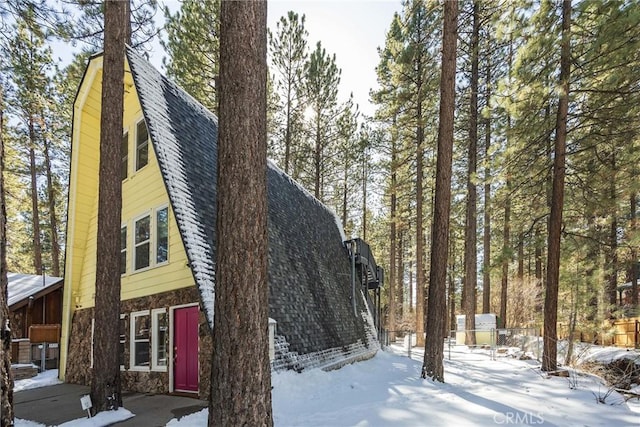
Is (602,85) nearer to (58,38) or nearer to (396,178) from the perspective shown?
(58,38)

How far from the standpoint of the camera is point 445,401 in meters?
5.64

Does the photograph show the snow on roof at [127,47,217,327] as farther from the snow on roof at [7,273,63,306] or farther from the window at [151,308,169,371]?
the snow on roof at [7,273,63,306]

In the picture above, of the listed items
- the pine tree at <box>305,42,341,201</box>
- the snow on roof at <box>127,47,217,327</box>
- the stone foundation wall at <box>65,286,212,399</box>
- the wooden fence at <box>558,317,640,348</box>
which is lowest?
the wooden fence at <box>558,317,640,348</box>

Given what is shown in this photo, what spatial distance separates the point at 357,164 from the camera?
84.0 feet

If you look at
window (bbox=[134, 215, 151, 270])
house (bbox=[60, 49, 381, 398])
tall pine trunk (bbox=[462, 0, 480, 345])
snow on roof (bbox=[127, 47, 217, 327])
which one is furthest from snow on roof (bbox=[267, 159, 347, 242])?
tall pine trunk (bbox=[462, 0, 480, 345])

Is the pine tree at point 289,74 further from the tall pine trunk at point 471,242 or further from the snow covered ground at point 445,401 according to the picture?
the snow covered ground at point 445,401

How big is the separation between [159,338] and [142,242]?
7.95ft

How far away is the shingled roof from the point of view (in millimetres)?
7410

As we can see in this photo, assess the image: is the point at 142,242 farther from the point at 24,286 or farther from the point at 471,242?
the point at 471,242

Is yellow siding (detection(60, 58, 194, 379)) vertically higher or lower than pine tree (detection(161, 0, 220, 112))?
lower

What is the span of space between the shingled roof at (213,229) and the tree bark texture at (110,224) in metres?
1.09

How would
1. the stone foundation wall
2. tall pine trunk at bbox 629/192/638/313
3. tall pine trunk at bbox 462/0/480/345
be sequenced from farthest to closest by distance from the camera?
tall pine trunk at bbox 462/0/480/345 → tall pine trunk at bbox 629/192/638/313 → the stone foundation wall

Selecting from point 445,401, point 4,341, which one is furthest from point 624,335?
point 4,341

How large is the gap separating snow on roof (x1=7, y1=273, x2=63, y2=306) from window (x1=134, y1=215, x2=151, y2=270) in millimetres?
6210
